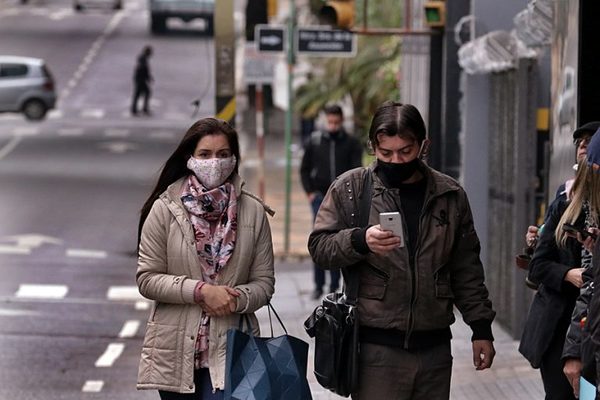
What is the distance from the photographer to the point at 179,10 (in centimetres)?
5312

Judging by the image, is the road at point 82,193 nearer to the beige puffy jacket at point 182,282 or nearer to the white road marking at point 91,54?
the white road marking at point 91,54

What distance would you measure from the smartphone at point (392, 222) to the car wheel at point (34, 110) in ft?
126

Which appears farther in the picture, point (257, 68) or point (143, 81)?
point (143, 81)

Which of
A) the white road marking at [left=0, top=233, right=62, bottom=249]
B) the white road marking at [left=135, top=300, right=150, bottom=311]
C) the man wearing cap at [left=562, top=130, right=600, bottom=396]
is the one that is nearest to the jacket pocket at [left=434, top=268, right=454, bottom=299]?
the man wearing cap at [left=562, top=130, right=600, bottom=396]

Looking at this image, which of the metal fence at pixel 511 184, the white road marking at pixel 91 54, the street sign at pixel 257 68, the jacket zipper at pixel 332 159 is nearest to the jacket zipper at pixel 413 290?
the metal fence at pixel 511 184

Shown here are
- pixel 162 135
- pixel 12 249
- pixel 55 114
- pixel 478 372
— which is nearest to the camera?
pixel 478 372

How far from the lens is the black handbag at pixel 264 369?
21.6ft

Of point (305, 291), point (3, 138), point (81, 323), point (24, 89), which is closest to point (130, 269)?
point (305, 291)

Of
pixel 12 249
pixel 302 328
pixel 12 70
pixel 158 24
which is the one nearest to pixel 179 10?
pixel 158 24

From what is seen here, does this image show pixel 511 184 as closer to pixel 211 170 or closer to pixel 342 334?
pixel 211 170

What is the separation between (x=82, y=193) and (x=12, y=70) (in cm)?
1567

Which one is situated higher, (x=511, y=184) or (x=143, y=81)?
(x=511, y=184)

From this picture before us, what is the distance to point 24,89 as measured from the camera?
4322 cm

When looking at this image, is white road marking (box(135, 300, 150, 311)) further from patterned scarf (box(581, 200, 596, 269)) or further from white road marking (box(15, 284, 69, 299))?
patterned scarf (box(581, 200, 596, 269))
